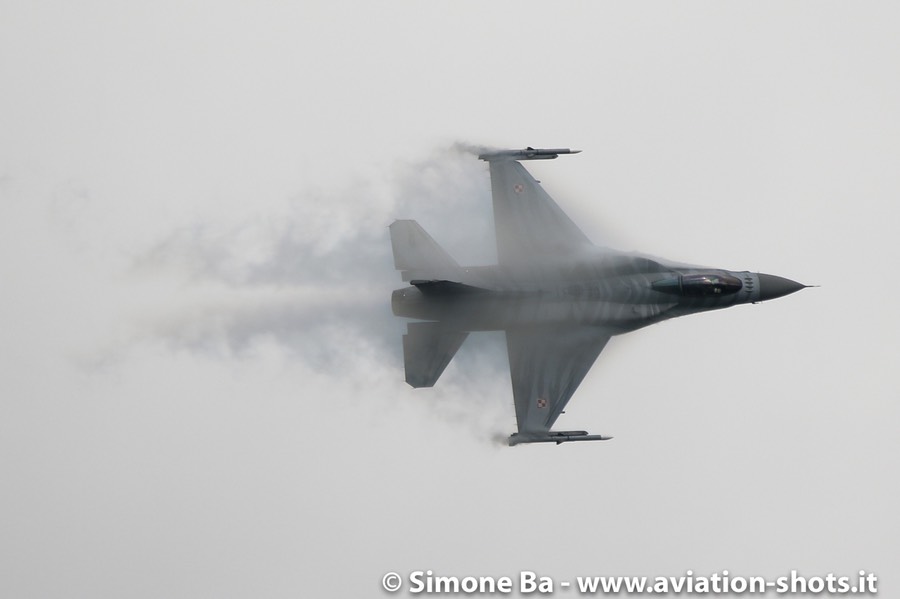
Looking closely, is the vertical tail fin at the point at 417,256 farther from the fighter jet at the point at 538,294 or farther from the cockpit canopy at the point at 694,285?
the cockpit canopy at the point at 694,285

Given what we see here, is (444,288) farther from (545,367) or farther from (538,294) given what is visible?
(545,367)

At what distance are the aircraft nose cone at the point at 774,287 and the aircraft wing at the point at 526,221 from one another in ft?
18.3

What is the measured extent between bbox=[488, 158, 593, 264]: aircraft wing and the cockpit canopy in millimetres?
2738

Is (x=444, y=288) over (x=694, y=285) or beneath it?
over

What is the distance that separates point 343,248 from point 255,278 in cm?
302

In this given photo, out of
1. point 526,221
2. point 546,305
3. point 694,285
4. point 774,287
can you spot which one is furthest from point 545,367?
point 774,287

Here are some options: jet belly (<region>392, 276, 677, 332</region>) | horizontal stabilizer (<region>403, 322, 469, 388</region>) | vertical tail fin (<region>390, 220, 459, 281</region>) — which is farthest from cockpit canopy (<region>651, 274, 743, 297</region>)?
horizontal stabilizer (<region>403, 322, 469, 388</region>)

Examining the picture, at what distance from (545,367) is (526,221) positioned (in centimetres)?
468

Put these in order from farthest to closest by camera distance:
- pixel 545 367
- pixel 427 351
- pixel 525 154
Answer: pixel 525 154, pixel 545 367, pixel 427 351

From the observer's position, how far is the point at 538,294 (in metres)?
29.5

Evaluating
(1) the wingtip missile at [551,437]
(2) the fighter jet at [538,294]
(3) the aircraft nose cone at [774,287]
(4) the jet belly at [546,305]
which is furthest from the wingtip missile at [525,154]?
(1) the wingtip missile at [551,437]

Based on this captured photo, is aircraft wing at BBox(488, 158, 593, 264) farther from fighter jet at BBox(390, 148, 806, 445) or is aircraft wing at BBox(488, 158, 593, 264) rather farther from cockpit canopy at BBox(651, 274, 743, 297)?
cockpit canopy at BBox(651, 274, 743, 297)

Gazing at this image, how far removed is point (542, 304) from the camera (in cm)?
2952

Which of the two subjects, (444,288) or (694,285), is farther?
(694,285)
